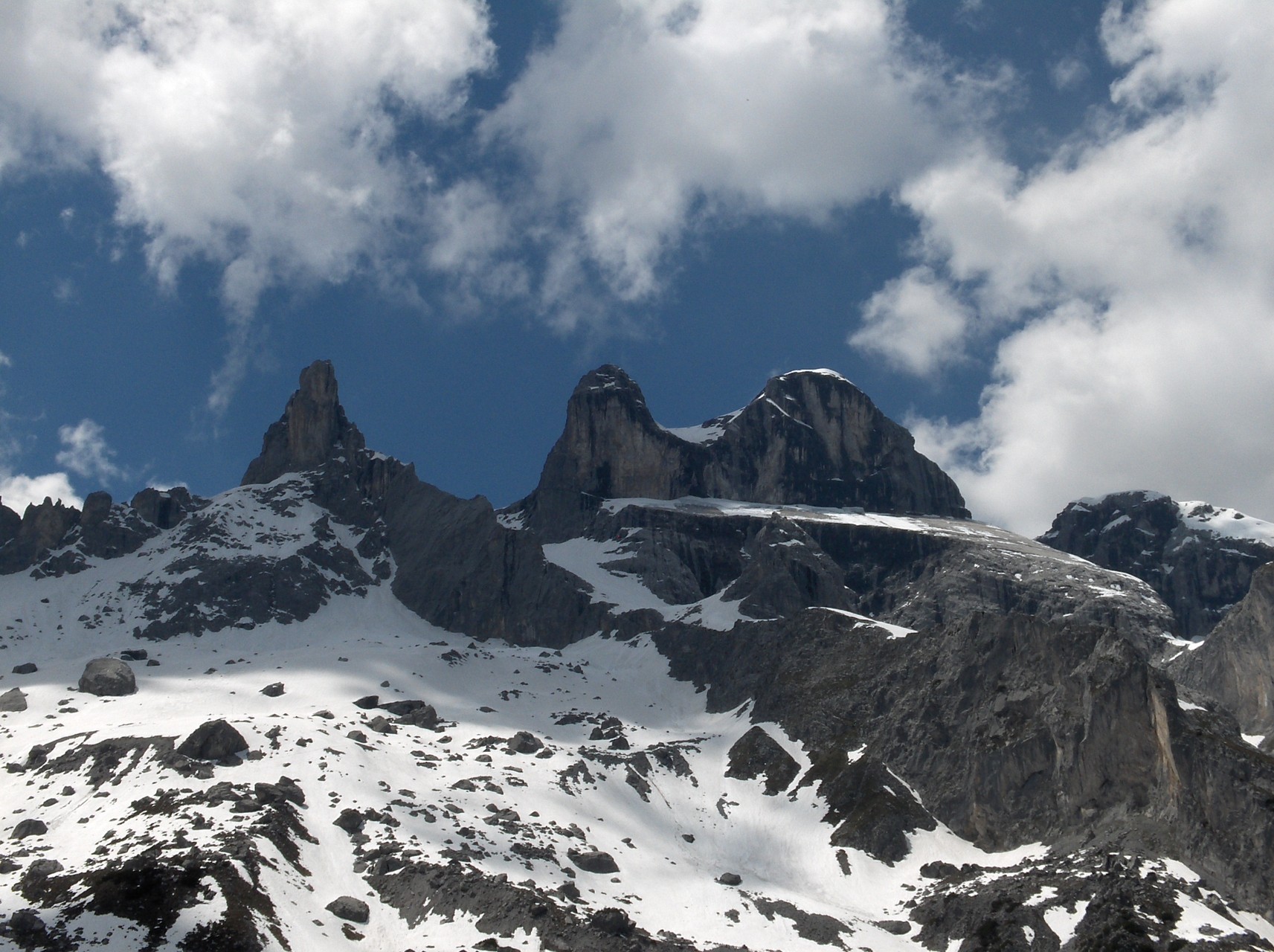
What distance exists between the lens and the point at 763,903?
453 feet

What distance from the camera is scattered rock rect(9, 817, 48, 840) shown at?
132m

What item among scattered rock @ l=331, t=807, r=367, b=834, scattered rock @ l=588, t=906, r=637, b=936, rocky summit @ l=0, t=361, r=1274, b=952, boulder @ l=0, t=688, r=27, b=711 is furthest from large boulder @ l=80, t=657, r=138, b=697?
scattered rock @ l=588, t=906, r=637, b=936

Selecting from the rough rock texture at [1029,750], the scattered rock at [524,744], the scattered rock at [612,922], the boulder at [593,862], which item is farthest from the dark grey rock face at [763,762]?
the scattered rock at [612,922]

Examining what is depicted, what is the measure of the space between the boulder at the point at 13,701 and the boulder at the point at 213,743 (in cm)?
4098

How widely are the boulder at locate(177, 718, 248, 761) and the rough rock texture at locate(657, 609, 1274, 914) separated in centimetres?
7544

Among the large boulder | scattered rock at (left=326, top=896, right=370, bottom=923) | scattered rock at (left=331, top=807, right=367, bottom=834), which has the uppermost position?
the large boulder

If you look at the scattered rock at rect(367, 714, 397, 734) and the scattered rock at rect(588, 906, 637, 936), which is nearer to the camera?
the scattered rock at rect(588, 906, 637, 936)

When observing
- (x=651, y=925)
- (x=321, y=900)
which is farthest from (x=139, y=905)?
(x=651, y=925)

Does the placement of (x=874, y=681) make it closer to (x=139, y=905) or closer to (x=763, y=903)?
(x=763, y=903)

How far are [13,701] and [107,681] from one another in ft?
49.9

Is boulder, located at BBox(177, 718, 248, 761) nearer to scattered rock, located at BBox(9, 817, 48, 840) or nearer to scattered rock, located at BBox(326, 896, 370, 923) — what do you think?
scattered rock, located at BBox(9, 817, 48, 840)

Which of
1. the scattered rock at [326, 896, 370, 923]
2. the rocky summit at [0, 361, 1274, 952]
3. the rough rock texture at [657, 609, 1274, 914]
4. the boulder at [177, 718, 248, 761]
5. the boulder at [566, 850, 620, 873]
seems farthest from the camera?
the boulder at [177, 718, 248, 761]

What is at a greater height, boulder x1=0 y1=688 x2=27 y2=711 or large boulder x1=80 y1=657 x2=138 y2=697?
large boulder x1=80 y1=657 x2=138 y2=697

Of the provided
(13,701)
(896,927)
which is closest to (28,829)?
(13,701)
